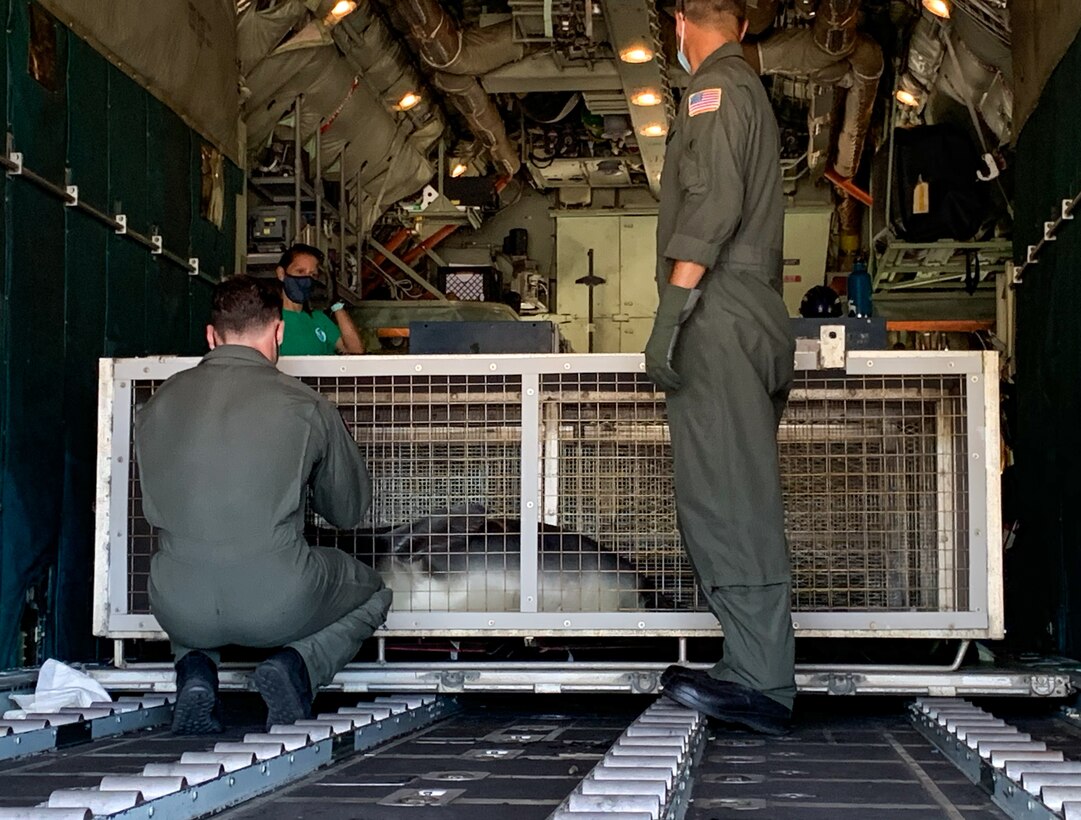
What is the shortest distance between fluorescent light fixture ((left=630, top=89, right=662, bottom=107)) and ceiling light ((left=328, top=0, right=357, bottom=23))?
2.16m

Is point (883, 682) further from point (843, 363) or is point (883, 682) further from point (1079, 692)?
point (843, 363)

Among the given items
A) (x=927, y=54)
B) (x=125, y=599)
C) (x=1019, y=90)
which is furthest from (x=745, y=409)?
(x=927, y=54)

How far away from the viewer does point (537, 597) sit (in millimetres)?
3729

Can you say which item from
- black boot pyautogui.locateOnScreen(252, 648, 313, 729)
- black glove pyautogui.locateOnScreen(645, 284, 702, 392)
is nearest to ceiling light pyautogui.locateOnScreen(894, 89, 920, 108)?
black glove pyautogui.locateOnScreen(645, 284, 702, 392)

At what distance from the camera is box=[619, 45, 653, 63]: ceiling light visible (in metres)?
7.66

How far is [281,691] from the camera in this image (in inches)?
122

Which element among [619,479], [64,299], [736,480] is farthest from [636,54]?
[736,480]

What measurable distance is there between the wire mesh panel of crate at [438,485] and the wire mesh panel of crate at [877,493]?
0.87m

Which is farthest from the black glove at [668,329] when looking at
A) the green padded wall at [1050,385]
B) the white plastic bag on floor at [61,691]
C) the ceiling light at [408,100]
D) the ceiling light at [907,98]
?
→ the ceiling light at [408,100]

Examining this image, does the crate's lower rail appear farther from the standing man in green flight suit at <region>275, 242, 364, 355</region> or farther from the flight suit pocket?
the standing man in green flight suit at <region>275, 242, 364, 355</region>

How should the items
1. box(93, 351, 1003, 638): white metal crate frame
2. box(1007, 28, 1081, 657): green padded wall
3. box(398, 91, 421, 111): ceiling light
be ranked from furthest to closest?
1. box(398, 91, 421, 111): ceiling light
2. box(1007, 28, 1081, 657): green padded wall
3. box(93, 351, 1003, 638): white metal crate frame

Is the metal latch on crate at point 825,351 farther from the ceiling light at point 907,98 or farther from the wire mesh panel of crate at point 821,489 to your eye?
the ceiling light at point 907,98

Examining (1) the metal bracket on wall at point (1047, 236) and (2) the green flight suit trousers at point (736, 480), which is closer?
(2) the green flight suit trousers at point (736, 480)

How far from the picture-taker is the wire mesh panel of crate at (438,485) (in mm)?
3859
